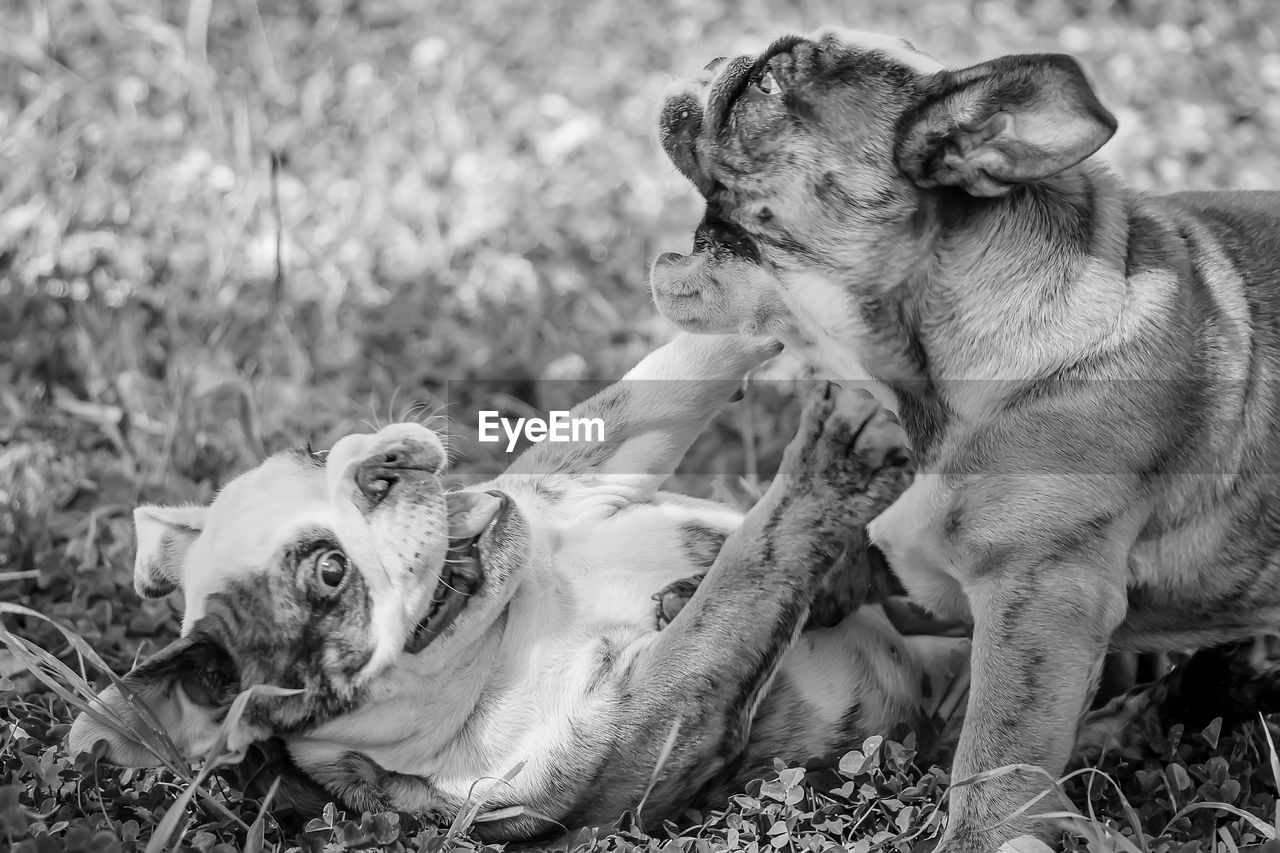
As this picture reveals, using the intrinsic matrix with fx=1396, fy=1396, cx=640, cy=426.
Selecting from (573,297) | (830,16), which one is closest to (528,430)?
(573,297)

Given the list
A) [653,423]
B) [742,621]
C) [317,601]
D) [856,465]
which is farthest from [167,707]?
[856,465]

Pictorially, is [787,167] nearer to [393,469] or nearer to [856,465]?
[856,465]

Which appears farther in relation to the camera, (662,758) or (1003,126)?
(662,758)

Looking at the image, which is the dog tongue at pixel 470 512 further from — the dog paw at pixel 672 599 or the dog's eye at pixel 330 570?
the dog paw at pixel 672 599

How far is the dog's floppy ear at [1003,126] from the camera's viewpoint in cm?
323

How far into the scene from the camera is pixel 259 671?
12.3 ft

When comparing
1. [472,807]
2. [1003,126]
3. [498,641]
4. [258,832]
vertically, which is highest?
[1003,126]

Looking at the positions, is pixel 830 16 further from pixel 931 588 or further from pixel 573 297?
pixel 931 588

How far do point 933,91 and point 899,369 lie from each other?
2.37 feet

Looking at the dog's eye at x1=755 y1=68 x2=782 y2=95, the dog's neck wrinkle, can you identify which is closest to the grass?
the dog's neck wrinkle

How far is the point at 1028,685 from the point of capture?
3.38 m

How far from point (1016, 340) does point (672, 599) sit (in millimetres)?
1300

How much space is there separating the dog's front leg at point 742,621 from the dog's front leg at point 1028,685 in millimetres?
624

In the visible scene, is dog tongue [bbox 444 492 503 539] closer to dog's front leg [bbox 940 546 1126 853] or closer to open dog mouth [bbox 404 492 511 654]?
open dog mouth [bbox 404 492 511 654]
